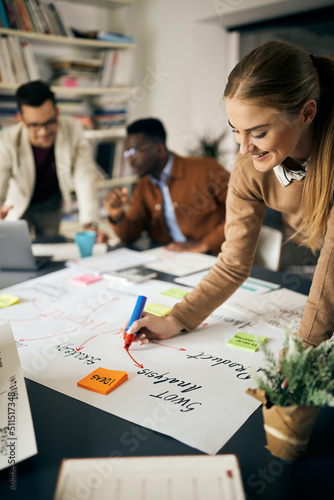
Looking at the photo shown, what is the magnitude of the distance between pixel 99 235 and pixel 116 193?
19 centimetres

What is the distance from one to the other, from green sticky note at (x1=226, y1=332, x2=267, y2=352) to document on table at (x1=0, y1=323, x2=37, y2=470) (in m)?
0.45

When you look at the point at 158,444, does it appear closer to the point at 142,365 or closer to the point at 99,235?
the point at 142,365

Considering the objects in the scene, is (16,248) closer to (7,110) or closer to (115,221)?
(115,221)

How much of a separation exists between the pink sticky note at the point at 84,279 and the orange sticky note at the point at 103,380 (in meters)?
0.51

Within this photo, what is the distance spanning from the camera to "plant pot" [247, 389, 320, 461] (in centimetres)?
59

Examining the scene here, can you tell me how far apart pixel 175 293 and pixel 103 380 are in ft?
1.54

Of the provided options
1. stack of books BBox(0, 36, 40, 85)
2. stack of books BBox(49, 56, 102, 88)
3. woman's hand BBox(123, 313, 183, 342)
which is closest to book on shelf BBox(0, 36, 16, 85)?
stack of books BBox(0, 36, 40, 85)

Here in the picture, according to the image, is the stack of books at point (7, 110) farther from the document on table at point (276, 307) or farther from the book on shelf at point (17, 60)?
the document on table at point (276, 307)

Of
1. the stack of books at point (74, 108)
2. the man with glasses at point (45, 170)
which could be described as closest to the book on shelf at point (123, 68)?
the stack of books at point (74, 108)

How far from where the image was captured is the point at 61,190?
2479 millimetres

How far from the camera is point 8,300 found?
3.87ft

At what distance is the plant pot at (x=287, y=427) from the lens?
0.59 metres

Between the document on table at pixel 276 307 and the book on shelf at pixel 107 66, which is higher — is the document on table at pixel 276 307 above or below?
below

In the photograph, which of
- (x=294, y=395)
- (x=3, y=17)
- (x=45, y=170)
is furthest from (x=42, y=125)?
(x=294, y=395)
